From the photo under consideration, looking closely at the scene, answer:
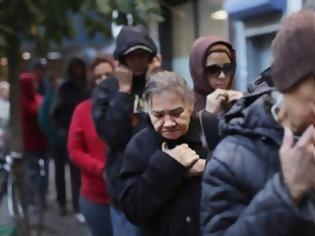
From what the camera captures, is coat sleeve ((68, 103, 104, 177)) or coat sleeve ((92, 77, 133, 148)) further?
coat sleeve ((68, 103, 104, 177))

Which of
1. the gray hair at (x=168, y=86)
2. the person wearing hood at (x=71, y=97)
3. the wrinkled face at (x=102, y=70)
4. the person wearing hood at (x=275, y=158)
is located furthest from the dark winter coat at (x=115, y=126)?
the person wearing hood at (x=71, y=97)

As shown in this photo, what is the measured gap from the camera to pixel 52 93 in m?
10.2

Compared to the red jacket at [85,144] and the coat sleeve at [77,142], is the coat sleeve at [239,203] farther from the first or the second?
the coat sleeve at [77,142]

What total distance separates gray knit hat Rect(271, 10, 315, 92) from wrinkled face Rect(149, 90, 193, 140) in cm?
137

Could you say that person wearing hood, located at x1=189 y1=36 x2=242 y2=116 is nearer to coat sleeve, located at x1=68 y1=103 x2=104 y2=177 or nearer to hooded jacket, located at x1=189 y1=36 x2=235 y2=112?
hooded jacket, located at x1=189 y1=36 x2=235 y2=112

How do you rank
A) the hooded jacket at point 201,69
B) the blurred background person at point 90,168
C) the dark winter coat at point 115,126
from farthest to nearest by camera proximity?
the blurred background person at point 90,168 < the dark winter coat at point 115,126 < the hooded jacket at point 201,69

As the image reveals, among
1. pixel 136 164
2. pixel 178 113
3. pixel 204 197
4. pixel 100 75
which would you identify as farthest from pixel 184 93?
pixel 100 75

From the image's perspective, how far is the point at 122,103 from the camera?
197 inches

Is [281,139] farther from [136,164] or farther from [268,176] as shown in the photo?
[136,164]

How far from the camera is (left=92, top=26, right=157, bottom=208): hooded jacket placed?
16.5 feet

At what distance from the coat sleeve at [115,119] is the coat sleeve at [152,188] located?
1284mm

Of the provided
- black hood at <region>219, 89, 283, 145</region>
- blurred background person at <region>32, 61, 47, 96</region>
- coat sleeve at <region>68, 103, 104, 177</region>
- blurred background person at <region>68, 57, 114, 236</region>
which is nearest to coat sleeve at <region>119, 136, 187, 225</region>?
black hood at <region>219, 89, 283, 145</region>

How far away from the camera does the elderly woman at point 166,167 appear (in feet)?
11.8

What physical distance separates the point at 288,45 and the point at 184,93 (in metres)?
1.47
